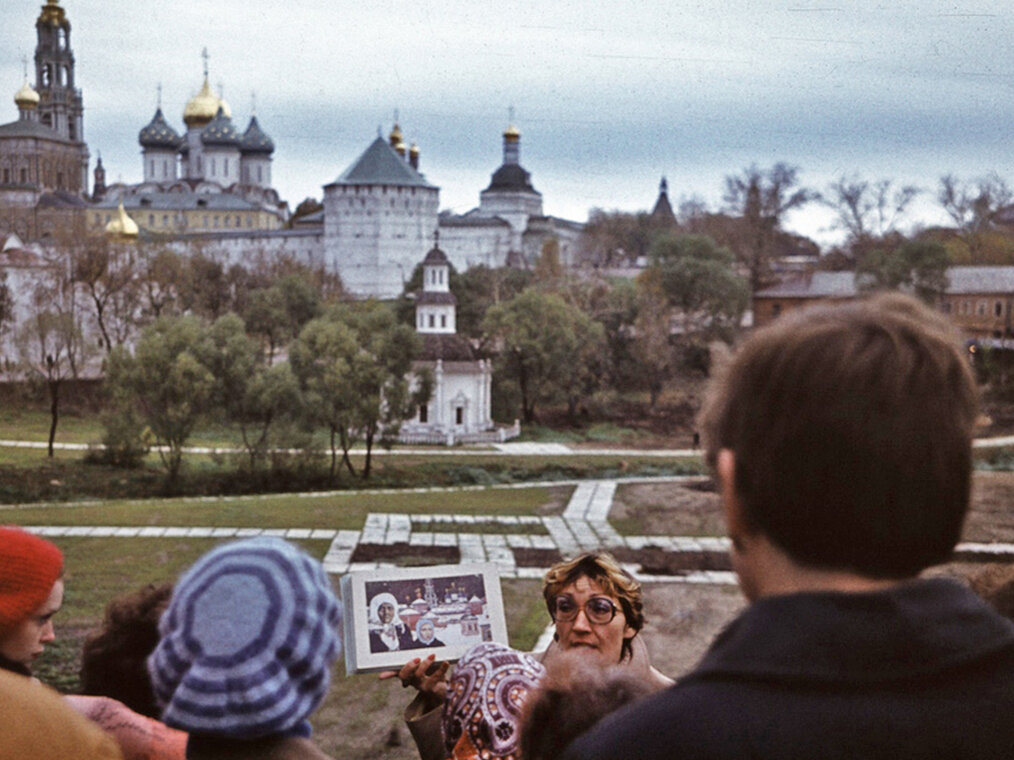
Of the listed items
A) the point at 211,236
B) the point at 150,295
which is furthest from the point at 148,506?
the point at 211,236

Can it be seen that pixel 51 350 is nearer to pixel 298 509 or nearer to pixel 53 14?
pixel 53 14

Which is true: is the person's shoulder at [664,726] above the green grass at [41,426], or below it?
above

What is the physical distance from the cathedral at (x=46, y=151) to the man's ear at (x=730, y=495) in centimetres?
2621

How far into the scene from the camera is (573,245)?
218 ft

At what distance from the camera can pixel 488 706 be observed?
1.87 m

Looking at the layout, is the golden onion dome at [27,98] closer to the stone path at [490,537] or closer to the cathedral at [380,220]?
A: the stone path at [490,537]

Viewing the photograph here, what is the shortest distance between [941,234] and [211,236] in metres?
31.3

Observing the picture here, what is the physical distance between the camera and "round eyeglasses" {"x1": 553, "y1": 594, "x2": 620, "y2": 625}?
2492mm

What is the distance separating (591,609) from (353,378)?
59.8 feet

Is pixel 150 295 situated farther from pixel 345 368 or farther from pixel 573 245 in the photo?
pixel 573 245

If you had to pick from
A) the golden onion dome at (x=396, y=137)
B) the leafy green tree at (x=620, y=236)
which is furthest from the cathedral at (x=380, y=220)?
the leafy green tree at (x=620, y=236)

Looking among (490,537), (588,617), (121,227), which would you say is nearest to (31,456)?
(490,537)

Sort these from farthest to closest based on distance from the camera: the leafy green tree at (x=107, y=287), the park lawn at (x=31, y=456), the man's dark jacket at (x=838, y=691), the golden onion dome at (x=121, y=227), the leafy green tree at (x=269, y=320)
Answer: the golden onion dome at (x=121, y=227) < the leafy green tree at (x=269, y=320) < the leafy green tree at (x=107, y=287) < the park lawn at (x=31, y=456) < the man's dark jacket at (x=838, y=691)

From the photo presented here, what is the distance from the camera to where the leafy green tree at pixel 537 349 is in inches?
1099
